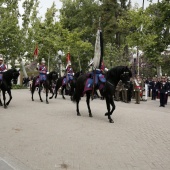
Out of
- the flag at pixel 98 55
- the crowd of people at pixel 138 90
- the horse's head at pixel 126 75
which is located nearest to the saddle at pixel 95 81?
the flag at pixel 98 55

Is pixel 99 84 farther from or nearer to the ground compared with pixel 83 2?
nearer to the ground

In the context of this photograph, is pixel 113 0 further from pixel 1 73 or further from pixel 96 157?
pixel 96 157

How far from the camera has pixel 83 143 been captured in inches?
331

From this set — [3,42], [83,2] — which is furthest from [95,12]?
[3,42]

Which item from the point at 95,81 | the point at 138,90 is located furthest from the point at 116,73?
the point at 138,90

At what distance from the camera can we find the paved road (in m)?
6.62

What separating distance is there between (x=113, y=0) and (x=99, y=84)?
36722 mm

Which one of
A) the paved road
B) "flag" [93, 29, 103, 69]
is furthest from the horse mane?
the paved road

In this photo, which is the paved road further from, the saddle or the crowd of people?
the crowd of people

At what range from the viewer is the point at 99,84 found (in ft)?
41.8

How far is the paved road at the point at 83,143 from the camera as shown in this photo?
6.62 m

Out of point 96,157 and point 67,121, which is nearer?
point 96,157

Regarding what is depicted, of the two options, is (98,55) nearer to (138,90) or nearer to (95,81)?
(95,81)

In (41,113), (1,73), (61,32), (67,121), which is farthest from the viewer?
(61,32)
